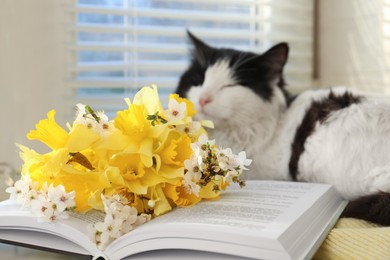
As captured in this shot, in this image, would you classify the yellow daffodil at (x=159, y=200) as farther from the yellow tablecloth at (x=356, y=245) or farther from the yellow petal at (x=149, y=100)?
the yellow tablecloth at (x=356, y=245)

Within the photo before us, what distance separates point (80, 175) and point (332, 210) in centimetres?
49

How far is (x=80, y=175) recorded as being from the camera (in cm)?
78

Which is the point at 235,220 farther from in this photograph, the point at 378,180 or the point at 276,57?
the point at 276,57

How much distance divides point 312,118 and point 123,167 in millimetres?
589

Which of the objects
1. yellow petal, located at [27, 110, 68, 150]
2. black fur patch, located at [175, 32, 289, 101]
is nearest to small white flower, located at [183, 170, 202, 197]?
yellow petal, located at [27, 110, 68, 150]

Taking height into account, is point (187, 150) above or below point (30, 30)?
below

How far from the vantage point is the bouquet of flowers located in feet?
2.51

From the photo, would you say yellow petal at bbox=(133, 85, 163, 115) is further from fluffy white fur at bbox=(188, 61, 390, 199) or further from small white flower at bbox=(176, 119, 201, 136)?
fluffy white fur at bbox=(188, 61, 390, 199)

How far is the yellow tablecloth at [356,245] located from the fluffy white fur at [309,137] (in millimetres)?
248

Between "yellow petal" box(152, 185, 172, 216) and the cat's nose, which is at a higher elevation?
the cat's nose

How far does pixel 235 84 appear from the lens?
1258 millimetres

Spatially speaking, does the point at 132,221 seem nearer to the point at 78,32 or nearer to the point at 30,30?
the point at 30,30

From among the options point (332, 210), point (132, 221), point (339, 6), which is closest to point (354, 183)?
point (332, 210)

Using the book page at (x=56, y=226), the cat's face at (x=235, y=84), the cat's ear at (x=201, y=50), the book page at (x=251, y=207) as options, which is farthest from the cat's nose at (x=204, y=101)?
the book page at (x=56, y=226)
